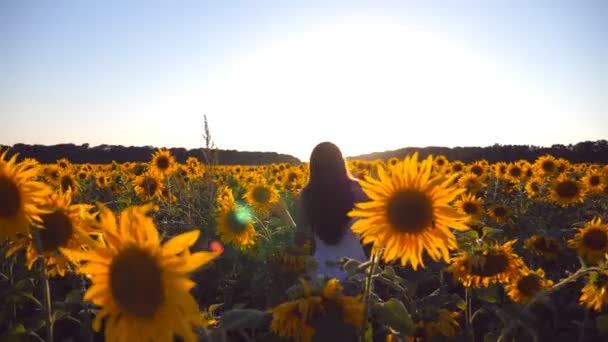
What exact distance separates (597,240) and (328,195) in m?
2.51

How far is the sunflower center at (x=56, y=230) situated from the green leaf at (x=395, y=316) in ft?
4.54

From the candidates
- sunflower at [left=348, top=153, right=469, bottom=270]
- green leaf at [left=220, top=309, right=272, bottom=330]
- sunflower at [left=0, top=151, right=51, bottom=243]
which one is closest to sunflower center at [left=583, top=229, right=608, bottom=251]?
sunflower at [left=348, top=153, right=469, bottom=270]

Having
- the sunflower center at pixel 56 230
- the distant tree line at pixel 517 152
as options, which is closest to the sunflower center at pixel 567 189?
the sunflower center at pixel 56 230

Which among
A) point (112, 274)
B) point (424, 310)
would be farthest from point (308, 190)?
point (112, 274)

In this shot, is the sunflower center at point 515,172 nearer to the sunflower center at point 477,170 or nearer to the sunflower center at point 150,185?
the sunflower center at point 477,170

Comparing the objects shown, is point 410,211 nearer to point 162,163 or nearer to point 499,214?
point 499,214

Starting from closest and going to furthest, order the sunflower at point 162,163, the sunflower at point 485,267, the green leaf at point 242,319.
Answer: the green leaf at point 242,319
the sunflower at point 485,267
the sunflower at point 162,163

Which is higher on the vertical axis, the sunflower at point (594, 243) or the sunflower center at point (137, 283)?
the sunflower center at point (137, 283)

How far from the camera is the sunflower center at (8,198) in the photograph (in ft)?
6.79

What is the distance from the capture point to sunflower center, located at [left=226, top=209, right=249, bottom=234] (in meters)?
5.30

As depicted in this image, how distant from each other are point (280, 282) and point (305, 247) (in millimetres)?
357

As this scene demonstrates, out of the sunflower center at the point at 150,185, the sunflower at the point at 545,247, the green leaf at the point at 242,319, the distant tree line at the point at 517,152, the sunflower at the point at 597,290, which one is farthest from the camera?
the distant tree line at the point at 517,152

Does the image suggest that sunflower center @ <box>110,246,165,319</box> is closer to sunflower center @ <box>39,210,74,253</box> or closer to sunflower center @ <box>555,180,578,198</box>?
sunflower center @ <box>39,210,74,253</box>

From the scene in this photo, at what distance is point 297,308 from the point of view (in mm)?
1759
